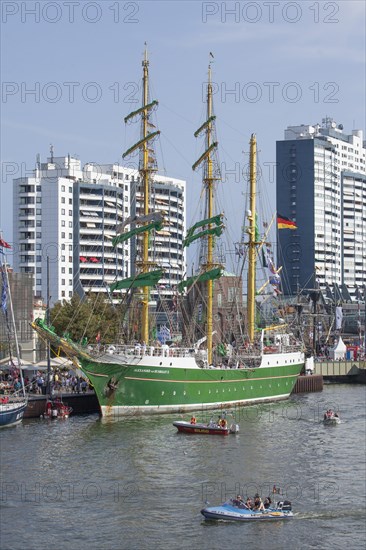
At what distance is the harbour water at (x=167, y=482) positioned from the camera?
169 ft

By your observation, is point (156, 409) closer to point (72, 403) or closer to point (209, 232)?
point (72, 403)

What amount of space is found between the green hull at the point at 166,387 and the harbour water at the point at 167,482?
2.35 metres

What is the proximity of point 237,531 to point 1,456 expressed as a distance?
70.9 feet

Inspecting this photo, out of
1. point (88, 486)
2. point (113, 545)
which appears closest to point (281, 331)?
point (88, 486)

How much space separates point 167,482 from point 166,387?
31.2 meters

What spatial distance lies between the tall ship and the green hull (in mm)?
85

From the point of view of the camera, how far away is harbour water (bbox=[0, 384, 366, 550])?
51.7 m

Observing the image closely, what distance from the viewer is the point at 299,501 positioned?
58.7 meters

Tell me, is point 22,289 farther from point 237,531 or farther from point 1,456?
point 237,531

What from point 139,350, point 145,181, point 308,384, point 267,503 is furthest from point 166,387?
point 308,384

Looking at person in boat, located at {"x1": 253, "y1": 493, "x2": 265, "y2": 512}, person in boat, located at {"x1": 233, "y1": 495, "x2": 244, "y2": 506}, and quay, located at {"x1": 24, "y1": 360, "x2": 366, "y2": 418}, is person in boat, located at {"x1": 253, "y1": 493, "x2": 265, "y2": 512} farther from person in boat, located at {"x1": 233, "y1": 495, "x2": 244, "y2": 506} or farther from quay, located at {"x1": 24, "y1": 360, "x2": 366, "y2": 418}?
quay, located at {"x1": 24, "y1": 360, "x2": 366, "y2": 418}


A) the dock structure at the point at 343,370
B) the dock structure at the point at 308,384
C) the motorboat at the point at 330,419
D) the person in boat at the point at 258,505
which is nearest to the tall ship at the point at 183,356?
the dock structure at the point at 308,384

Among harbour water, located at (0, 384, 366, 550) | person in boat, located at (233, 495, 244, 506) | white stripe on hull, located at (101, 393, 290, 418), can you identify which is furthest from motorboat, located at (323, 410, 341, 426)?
person in boat, located at (233, 495, 244, 506)

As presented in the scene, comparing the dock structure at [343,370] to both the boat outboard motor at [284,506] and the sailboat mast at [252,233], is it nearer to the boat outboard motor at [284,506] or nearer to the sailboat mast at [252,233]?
the sailboat mast at [252,233]
